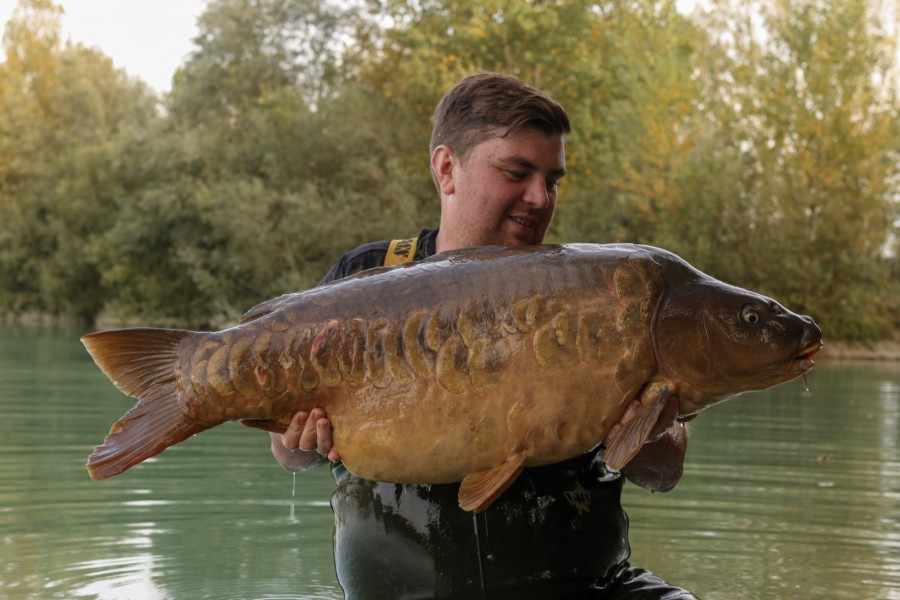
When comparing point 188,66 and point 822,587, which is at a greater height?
point 188,66

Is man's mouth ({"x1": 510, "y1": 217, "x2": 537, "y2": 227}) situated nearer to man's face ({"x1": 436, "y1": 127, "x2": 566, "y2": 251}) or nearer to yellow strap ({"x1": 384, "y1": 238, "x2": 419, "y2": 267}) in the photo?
man's face ({"x1": 436, "y1": 127, "x2": 566, "y2": 251})

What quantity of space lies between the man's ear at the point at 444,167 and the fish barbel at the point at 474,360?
82 cm

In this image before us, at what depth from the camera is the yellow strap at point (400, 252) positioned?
416cm

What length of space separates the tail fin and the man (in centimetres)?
61

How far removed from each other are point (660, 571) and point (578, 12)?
93.1 ft

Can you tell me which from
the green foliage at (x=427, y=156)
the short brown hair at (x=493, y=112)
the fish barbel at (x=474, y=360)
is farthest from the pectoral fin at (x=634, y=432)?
the green foliage at (x=427, y=156)

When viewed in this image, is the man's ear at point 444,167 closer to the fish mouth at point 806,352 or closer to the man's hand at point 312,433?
the man's hand at point 312,433

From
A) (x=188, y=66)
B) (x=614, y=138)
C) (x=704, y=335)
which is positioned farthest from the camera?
(x=188, y=66)

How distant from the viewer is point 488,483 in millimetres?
3039

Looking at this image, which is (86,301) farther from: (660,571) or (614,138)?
(660,571)

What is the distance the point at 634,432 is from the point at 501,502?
834 millimetres

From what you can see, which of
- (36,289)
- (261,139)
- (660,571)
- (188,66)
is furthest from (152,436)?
(36,289)

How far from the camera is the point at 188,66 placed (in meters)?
39.7

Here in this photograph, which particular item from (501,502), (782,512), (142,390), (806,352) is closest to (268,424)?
(142,390)
